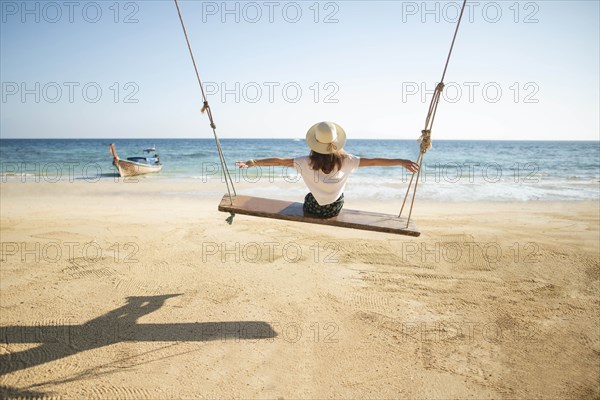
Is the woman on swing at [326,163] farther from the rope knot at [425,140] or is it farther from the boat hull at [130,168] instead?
the boat hull at [130,168]

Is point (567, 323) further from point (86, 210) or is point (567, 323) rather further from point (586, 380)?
point (86, 210)

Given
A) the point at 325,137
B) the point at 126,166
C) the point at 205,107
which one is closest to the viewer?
the point at 325,137

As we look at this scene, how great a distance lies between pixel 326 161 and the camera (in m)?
3.46

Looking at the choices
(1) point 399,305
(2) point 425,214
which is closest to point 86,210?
(1) point 399,305

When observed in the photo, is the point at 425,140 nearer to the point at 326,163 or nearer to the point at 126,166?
the point at 326,163

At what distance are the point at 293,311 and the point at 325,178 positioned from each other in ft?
5.23

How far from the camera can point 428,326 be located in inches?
142

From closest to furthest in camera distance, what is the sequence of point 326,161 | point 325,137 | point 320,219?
point 325,137, point 326,161, point 320,219

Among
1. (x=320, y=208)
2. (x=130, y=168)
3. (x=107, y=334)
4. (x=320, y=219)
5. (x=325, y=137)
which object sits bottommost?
(x=107, y=334)

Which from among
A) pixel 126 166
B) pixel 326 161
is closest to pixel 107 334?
pixel 326 161

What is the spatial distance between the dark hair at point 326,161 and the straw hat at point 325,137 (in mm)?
79

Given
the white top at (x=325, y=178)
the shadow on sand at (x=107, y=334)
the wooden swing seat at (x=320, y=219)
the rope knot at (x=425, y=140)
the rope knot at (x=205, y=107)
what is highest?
the rope knot at (x=205, y=107)

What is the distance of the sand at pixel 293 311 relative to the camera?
9.29ft

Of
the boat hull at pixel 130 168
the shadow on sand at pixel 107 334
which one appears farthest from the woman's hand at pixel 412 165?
the boat hull at pixel 130 168
